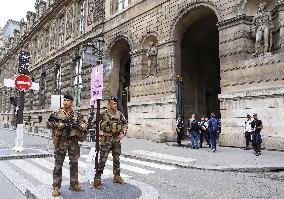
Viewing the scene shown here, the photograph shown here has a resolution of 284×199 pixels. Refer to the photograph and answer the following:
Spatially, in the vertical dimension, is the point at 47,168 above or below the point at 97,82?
below

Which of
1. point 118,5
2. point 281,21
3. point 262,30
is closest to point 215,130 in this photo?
point 262,30

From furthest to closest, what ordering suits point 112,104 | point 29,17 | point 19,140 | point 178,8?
point 29,17 → point 178,8 → point 19,140 → point 112,104

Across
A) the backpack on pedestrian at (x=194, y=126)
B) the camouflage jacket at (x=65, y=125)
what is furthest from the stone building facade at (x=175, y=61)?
the camouflage jacket at (x=65, y=125)

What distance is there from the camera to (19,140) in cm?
1157

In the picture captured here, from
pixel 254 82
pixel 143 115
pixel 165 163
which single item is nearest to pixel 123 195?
pixel 165 163

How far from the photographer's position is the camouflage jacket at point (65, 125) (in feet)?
17.7

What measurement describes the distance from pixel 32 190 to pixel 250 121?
32.3ft

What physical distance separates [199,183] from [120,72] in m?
18.1

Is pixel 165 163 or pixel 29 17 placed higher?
pixel 29 17

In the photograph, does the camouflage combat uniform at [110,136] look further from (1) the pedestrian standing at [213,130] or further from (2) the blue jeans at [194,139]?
(2) the blue jeans at [194,139]

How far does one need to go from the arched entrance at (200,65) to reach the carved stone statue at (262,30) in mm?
4825

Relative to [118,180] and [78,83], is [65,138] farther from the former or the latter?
[78,83]

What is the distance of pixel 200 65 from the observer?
22109 mm

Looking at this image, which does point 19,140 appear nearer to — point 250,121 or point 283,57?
point 250,121
